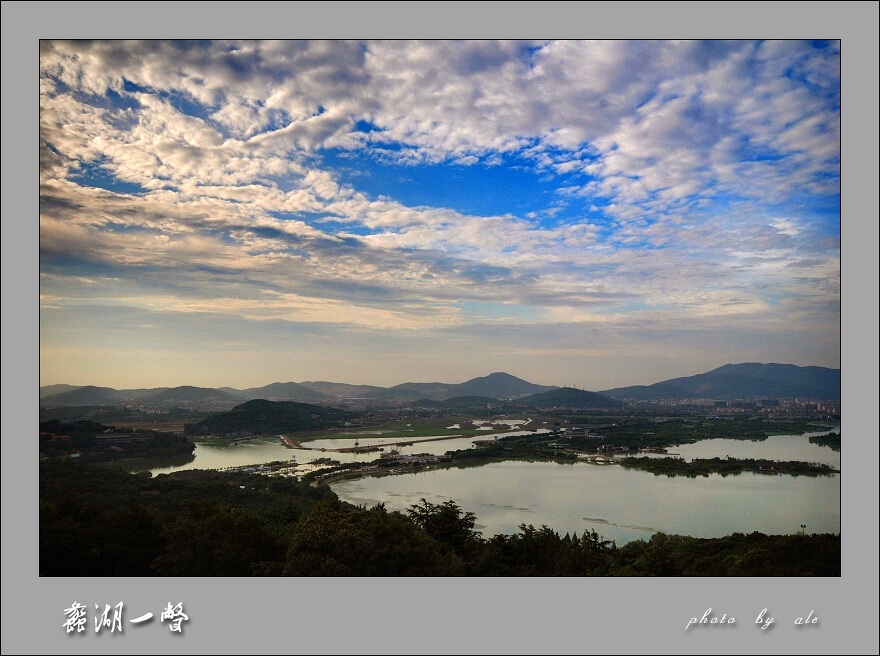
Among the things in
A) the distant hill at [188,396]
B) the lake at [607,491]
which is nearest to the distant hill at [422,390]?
the lake at [607,491]

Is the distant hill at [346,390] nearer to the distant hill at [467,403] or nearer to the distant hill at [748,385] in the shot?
the distant hill at [467,403]

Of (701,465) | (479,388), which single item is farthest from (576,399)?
(701,465)

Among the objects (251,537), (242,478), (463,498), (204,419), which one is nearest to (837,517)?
(463,498)

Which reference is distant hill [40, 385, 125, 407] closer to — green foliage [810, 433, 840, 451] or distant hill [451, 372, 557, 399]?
distant hill [451, 372, 557, 399]

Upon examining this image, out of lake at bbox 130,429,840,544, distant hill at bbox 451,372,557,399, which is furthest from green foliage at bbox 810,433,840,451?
distant hill at bbox 451,372,557,399

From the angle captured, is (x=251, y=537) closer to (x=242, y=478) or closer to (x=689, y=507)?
(x=242, y=478)

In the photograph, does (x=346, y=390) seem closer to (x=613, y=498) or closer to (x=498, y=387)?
(x=498, y=387)

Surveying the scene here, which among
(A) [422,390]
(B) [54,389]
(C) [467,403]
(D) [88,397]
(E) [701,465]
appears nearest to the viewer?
(B) [54,389]
